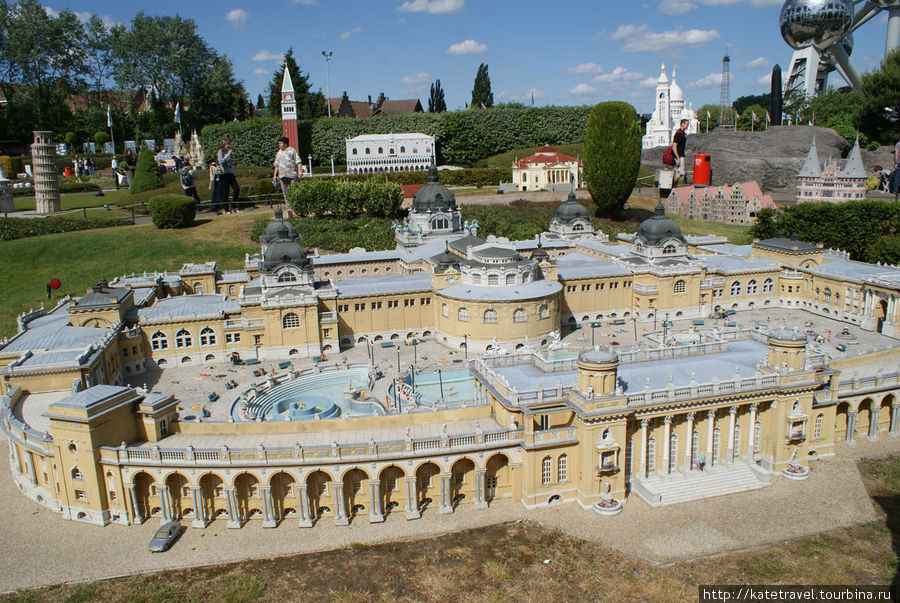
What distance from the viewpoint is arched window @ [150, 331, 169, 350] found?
52781mm

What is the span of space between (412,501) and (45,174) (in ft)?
256

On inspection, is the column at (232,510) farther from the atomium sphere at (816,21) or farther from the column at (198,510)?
the atomium sphere at (816,21)

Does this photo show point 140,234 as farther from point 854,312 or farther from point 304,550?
point 854,312

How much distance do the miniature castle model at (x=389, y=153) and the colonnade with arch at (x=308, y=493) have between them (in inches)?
3438

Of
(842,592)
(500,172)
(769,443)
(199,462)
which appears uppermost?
(500,172)

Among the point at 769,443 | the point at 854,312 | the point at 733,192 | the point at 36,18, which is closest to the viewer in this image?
the point at 769,443

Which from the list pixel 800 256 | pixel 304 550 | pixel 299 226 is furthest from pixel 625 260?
pixel 304 550

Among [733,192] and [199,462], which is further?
[733,192]

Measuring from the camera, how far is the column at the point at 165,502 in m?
32.7

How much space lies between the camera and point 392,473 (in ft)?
111

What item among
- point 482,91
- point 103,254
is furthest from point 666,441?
point 482,91

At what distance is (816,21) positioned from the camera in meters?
103

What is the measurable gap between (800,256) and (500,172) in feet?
182

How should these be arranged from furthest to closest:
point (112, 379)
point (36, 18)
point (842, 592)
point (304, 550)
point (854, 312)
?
point (36, 18)
point (854, 312)
point (112, 379)
point (304, 550)
point (842, 592)
